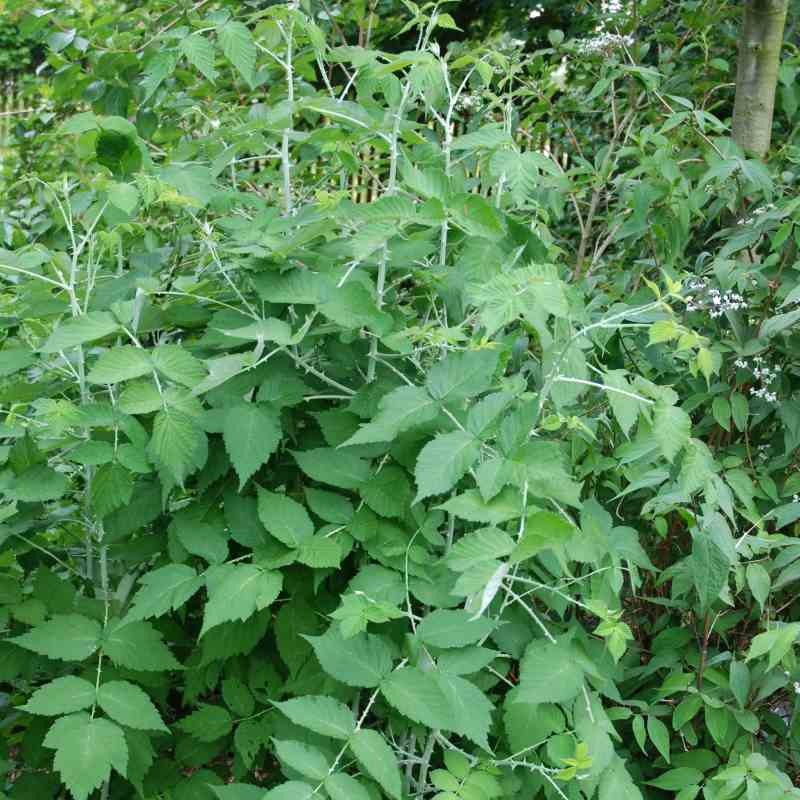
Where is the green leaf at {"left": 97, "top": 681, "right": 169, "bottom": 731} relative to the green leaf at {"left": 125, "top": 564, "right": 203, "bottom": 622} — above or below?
below

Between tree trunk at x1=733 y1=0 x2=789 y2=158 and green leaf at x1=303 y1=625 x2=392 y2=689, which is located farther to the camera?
tree trunk at x1=733 y1=0 x2=789 y2=158

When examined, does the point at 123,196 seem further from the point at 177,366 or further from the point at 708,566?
the point at 708,566

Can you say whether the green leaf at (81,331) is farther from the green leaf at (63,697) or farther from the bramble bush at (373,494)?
the green leaf at (63,697)

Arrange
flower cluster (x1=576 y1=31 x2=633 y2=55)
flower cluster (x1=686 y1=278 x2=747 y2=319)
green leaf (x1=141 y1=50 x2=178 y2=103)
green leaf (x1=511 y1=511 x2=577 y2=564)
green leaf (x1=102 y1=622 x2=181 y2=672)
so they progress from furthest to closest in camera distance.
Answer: flower cluster (x1=576 y1=31 x2=633 y2=55) → flower cluster (x1=686 y1=278 x2=747 y2=319) → green leaf (x1=141 y1=50 x2=178 y2=103) → green leaf (x1=102 y1=622 x2=181 y2=672) → green leaf (x1=511 y1=511 x2=577 y2=564)

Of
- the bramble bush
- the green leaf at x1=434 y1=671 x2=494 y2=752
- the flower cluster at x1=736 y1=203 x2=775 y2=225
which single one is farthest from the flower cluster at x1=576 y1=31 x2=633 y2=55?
the green leaf at x1=434 y1=671 x2=494 y2=752

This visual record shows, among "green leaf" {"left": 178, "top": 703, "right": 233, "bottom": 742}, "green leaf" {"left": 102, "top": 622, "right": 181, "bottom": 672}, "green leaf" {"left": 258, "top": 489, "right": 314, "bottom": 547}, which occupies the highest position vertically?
"green leaf" {"left": 258, "top": 489, "right": 314, "bottom": 547}

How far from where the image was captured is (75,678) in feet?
5.16

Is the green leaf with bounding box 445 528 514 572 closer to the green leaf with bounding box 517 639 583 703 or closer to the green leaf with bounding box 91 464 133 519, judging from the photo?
the green leaf with bounding box 517 639 583 703

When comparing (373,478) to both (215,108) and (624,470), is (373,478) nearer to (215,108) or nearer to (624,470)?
(624,470)

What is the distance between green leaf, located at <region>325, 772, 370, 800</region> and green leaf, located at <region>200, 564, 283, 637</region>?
0.25 m

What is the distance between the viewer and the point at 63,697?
1540mm

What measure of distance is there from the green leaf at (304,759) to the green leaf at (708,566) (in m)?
0.73

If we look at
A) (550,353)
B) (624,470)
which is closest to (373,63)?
(550,353)

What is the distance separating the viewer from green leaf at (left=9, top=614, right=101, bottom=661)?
5.22ft
